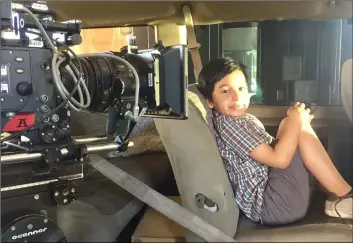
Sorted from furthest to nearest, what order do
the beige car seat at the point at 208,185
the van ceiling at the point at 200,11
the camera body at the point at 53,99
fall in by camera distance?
the van ceiling at the point at 200,11
the beige car seat at the point at 208,185
the camera body at the point at 53,99

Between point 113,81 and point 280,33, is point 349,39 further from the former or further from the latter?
point 113,81

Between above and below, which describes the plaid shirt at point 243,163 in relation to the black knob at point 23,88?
below

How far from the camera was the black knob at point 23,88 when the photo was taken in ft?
2.42

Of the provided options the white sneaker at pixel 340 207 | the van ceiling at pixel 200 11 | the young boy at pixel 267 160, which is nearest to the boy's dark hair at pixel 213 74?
the young boy at pixel 267 160

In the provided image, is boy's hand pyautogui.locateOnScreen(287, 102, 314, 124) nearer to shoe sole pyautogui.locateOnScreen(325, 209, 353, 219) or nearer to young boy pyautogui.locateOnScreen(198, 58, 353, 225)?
young boy pyautogui.locateOnScreen(198, 58, 353, 225)

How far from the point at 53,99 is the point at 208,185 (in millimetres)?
410

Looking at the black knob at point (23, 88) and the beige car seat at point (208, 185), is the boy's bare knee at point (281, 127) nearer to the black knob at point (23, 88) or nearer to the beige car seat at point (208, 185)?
the beige car seat at point (208, 185)

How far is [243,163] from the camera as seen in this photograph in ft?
3.50

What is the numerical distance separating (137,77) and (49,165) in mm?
214

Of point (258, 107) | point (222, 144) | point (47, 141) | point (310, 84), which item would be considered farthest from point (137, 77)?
point (310, 84)

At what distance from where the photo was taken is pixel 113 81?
Answer: 82cm

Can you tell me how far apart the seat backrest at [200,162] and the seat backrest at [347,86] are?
0.30 meters

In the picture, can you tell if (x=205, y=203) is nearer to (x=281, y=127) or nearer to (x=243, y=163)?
(x=243, y=163)

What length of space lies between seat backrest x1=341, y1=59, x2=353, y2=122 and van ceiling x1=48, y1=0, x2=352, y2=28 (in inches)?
5.9
